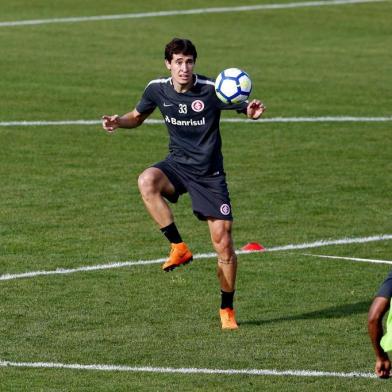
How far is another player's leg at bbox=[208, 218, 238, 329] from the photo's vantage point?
47.0ft

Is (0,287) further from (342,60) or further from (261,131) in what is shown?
(342,60)

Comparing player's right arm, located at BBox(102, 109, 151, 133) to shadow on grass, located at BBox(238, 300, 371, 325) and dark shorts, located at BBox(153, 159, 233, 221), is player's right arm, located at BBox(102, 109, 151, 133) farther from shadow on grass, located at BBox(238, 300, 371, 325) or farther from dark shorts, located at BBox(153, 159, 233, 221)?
shadow on grass, located at BBox(238, 300, 371, 325)

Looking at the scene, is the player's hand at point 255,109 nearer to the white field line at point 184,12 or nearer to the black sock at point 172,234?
the black sock at point 172,234

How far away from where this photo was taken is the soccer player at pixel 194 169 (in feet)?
47.2

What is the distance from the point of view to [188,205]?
20766 millimetres

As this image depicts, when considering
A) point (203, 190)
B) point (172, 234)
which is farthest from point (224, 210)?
point (172, 234)

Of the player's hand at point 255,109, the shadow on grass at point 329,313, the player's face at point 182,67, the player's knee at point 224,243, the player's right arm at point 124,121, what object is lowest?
the shadow on grass at point 329,313

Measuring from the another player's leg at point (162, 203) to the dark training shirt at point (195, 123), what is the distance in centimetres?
29

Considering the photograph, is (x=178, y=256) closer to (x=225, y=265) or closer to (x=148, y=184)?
(x=225, y=265)

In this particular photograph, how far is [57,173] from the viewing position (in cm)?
2267

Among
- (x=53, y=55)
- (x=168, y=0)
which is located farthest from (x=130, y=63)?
(x=168, y=0)

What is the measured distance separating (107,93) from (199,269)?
11.9m

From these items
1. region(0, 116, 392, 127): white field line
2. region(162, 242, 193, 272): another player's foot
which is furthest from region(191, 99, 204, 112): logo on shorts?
region(0, 116, 392, 127): white field line

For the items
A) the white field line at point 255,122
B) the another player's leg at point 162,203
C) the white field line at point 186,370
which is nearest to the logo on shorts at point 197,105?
the another player's leg at point 162,203
